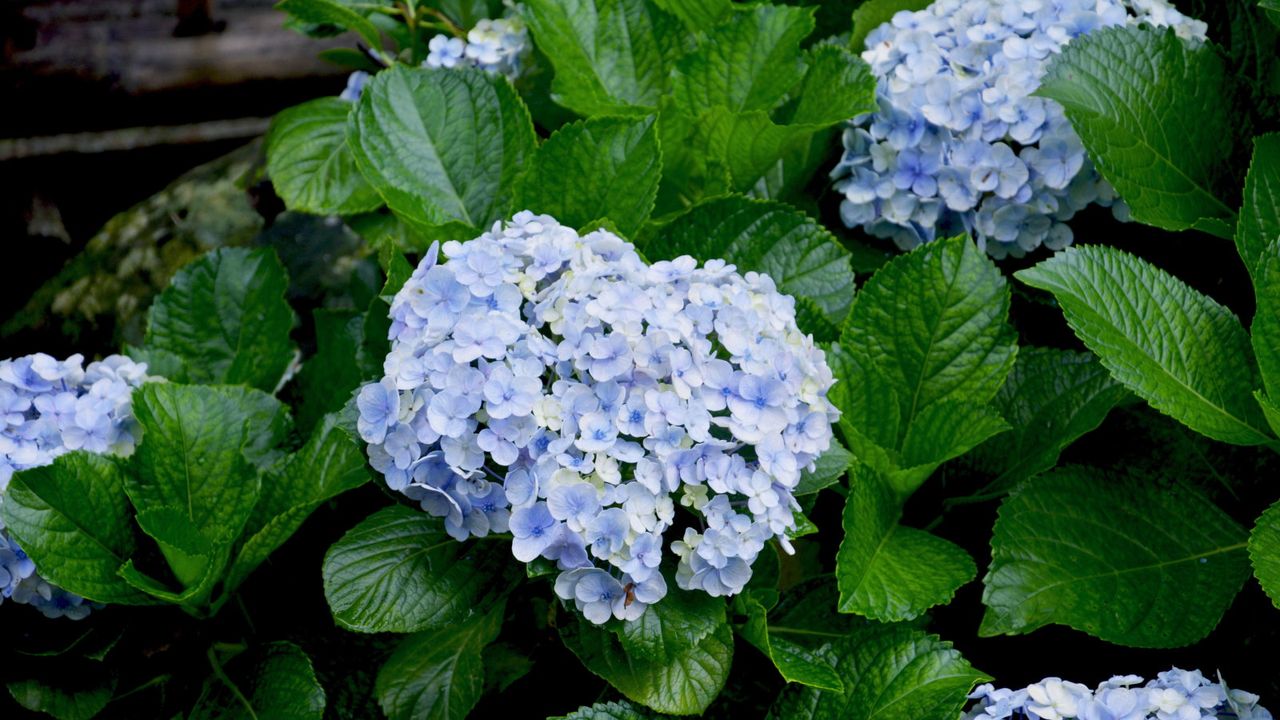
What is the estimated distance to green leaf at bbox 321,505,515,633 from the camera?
4.40 feet

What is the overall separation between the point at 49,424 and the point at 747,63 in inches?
43.6

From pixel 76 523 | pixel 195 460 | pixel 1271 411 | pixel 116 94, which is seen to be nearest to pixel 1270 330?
pixel 1271 411

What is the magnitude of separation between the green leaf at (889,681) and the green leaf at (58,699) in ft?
2.82

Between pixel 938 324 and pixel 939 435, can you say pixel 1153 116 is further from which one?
pixel 939 435

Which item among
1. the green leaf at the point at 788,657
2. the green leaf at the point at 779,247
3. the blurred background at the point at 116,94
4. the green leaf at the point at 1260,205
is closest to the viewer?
the green leaf at the point at 788,657

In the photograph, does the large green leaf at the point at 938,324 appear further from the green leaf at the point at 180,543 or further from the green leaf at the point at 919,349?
the green leaf at the point at 180,543

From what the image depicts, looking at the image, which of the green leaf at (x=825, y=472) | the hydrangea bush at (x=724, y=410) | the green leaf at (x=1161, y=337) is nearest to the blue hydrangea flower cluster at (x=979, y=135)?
the hydrangea bush at (x=724, y=410)

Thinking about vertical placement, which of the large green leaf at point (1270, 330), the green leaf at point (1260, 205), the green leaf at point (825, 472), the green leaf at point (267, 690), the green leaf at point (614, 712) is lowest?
the green leaf at point (267, 690)

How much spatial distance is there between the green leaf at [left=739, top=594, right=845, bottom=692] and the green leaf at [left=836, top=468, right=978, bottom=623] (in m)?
0.08

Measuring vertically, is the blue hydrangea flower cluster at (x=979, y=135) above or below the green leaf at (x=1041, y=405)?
above

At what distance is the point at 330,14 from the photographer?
2.01 m

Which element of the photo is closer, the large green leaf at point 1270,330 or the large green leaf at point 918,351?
the large green leaf at point 1270,330

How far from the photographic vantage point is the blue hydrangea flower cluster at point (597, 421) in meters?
1.22

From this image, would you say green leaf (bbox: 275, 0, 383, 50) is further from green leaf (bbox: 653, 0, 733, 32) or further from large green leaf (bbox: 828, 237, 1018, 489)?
large green leaf (bbox: 828, 237, 1018, 489)
